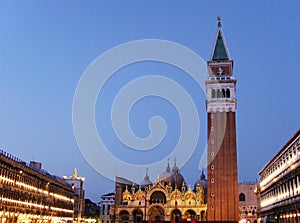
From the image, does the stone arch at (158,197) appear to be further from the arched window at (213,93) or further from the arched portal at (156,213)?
the arched window at (213,93)

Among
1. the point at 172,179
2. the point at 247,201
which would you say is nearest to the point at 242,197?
the point at 247,201

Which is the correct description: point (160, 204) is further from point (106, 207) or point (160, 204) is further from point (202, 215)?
point (106, 207)

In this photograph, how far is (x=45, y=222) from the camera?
78.1 metres

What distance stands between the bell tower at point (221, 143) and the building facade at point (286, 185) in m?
14.1

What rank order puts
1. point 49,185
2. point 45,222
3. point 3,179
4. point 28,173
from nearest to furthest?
point 3,179
point 28,173
point 45,222
point 49,185

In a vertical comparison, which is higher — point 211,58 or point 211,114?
point 211,58

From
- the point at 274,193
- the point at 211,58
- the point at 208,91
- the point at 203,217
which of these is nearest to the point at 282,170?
the point at 274,193

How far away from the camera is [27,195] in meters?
67.2

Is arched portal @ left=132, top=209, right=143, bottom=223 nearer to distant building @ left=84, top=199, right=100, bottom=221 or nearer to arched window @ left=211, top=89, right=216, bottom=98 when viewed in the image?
distant building @ left=84, top=199, right=100, bottom=221

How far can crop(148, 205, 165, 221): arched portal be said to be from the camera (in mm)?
112938

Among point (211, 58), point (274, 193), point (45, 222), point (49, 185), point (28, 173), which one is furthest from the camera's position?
A: point (211, 58)

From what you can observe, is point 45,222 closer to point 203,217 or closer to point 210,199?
point 210,199

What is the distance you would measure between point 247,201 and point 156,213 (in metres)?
26.6

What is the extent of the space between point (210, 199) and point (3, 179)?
46.5 metres
